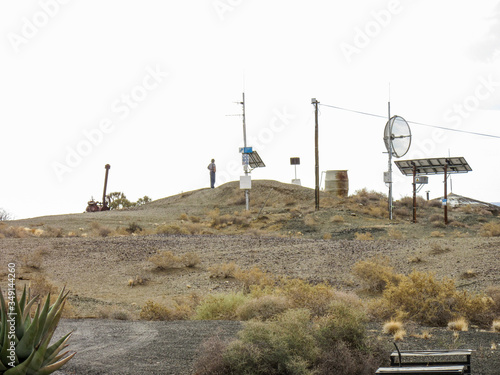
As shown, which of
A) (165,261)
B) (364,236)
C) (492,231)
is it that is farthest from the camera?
(364,236)

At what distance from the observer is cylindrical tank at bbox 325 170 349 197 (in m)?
43.0

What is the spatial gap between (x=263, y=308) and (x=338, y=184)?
32771mm

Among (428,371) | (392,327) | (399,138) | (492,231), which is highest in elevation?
(399,138)

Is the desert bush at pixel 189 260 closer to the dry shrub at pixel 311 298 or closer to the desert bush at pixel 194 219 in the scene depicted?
the dry shrub at pixel 311 298

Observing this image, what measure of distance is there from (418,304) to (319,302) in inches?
78.0

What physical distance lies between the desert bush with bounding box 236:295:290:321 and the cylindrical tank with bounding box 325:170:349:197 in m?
32.2

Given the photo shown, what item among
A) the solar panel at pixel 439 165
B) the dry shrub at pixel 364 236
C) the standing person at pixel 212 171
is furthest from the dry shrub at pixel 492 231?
the standing person at pixel 212 171

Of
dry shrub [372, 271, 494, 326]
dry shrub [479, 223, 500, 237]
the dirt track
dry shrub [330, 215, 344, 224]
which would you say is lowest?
the dirt track

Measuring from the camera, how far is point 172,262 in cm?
1838

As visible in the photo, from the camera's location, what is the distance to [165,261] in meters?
18.3

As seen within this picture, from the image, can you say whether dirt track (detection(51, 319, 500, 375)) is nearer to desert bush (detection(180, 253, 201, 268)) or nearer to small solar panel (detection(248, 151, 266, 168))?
desert bush (detection(180, 253, 201, 268))

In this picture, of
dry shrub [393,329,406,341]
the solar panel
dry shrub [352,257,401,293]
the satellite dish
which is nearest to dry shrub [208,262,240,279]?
dry shrub [352,257,401,293]

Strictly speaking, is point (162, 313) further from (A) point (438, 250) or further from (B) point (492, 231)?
(B) point (492, 231)

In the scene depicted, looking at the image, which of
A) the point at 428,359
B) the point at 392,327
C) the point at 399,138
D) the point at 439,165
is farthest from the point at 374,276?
the point at 439,165
